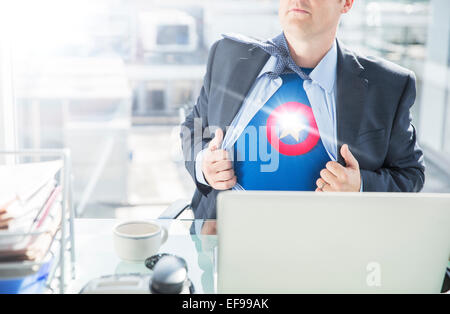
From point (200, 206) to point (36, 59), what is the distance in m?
1.81

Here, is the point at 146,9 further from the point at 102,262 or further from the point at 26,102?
the point at 102,262

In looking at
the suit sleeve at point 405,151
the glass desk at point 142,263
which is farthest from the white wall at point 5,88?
the suit sleeve at point 405,151

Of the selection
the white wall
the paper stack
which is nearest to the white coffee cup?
the paper stack

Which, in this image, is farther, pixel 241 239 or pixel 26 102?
pixel 26 102

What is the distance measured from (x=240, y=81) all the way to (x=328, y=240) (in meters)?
1.04

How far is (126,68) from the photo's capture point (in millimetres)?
3387

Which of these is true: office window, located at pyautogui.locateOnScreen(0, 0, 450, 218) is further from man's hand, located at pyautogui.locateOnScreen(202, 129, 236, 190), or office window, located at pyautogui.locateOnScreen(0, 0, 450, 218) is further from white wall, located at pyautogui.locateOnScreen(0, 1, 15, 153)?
man's hand, located at pyautogui.locateOnScreen(202, 129, 236, 190)

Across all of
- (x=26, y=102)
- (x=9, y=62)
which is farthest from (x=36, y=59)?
(x=9, y=62)

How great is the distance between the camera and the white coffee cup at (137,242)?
117 centimetres

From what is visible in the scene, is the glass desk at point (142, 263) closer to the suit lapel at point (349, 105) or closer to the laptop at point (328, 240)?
the laptop at point (328, 240)

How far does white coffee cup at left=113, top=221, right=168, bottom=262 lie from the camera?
1169 millimetres

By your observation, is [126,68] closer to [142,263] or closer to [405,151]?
[405,151]

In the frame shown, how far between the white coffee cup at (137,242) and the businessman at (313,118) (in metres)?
0.53

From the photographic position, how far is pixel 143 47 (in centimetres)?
331
